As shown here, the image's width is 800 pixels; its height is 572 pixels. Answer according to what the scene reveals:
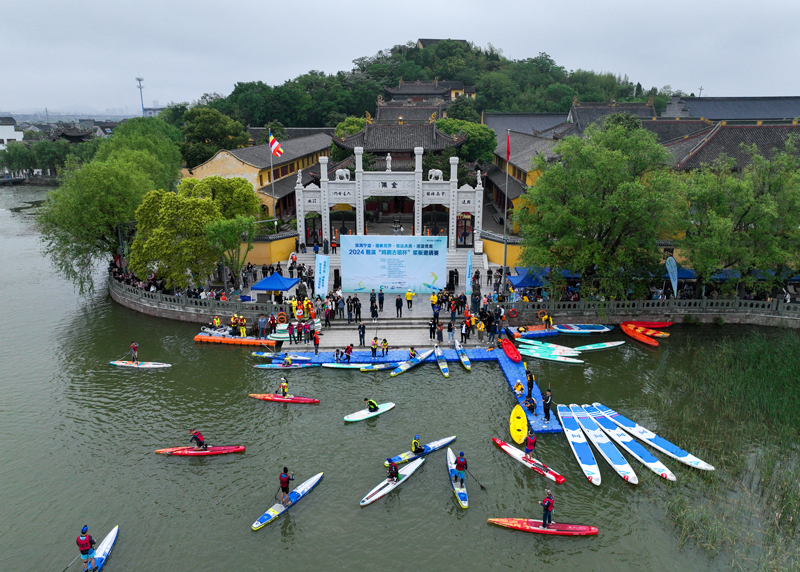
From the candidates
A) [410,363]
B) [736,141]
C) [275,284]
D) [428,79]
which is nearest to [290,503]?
[410,363]

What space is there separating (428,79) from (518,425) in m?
112

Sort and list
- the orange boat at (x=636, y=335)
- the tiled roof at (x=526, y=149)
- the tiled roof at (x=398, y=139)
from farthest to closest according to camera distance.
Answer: the tiled roof at (x=398, y=139), the tiled roof at (x=526, y=149), the orange boat at (x=636, y=335)

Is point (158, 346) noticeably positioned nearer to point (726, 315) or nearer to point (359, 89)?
point (726, 315)

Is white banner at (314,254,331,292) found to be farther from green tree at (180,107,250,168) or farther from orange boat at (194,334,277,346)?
green tree at (180,107,250,168)

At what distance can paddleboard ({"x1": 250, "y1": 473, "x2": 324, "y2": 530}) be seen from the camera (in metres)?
15.7

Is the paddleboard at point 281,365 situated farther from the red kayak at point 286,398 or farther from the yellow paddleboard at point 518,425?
the yellow paddleboard at point 518,425

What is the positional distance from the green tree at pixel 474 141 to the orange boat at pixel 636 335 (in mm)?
29649

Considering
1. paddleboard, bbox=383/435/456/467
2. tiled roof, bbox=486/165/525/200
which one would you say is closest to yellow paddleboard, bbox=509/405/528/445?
paddleboard, bbox=383/435/456/467

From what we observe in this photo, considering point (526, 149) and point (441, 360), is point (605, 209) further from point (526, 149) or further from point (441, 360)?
point (526, 149)

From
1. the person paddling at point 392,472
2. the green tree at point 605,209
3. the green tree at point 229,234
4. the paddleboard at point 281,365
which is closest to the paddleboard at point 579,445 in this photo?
the person paddling at point 392,472

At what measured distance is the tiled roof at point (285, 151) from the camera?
160ft

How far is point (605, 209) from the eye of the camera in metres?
28.1

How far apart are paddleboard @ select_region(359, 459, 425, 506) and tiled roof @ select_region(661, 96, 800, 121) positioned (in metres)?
74.2

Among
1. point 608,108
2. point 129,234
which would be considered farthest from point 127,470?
point 608,108
